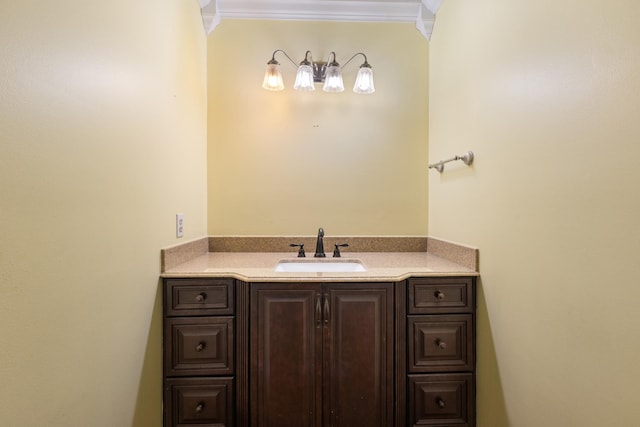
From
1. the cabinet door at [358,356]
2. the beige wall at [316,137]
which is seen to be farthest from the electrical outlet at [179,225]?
the cabinet door at [358,356]

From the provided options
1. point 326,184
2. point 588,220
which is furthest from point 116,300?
point 588,220

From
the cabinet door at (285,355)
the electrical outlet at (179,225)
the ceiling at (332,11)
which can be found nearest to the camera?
the cabinet door at (285,355)

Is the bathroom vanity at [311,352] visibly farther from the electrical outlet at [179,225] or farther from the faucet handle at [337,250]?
the faucet handle at [337,250]

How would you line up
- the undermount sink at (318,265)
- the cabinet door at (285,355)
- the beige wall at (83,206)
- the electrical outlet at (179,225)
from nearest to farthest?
1. the beige wall at (83,206)
2. the cabinet door at (285,355)
3. the electrical outlet at (179,225)
4. the undermount sink at (318,265)

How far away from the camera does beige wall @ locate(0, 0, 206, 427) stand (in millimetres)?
618

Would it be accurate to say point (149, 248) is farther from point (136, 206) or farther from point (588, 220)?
point (588, 220)

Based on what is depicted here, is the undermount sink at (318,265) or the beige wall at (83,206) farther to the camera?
the undermount sink at (318,265)

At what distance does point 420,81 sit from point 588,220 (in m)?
1.46

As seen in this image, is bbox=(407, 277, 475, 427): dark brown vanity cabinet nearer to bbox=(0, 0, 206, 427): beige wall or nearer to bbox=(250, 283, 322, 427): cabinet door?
bbox=(250, 283, 322, 427): cabinet door

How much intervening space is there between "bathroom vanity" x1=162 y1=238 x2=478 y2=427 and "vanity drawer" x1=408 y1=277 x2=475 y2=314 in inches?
0.5

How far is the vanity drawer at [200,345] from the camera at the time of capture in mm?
1324

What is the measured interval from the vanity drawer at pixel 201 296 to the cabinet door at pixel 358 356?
17.9 inches

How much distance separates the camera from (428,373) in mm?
1358

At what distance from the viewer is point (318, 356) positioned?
1.32 m
